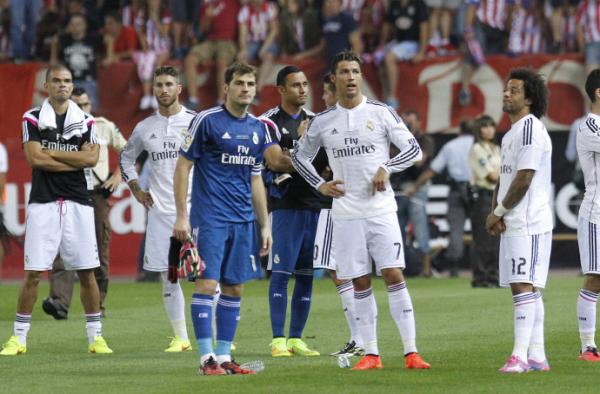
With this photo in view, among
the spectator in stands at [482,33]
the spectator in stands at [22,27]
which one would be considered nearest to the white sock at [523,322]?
the spectator in stands at [482,33]

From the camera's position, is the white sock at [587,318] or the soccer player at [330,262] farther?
the soccer player at [330,262]

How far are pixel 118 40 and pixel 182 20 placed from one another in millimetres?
1218

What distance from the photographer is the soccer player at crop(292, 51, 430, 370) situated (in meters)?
11.1

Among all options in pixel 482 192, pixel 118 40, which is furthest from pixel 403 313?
pixel 118 40

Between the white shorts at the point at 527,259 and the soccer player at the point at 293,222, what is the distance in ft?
7.94

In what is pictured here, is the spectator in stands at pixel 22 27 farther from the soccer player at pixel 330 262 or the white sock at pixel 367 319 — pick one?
the white sock at pixel 367 319

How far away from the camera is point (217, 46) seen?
24.8 m

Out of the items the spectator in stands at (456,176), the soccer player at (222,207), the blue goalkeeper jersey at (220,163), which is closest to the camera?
the soccer player at (222,207)

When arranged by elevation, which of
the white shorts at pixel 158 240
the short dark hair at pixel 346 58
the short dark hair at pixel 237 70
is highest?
the short dark hair at pixel 346 58

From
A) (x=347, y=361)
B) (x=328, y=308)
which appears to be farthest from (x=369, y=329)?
(x=328, y=308)

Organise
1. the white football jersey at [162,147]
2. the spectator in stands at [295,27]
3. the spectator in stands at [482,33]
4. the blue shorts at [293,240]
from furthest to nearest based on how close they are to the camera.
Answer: the spectator in stands at [295,27] → the spectator in stands at [482,33] → the white football jersey at [162,147] → the blue shorts at [293,240]

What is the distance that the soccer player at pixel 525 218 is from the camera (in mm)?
10789

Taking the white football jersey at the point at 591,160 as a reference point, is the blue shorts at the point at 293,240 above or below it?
below

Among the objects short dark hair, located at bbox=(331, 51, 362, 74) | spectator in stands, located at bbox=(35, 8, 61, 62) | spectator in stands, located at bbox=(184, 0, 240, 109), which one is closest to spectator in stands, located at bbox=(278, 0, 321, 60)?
spectator in stands, located at bbox=(184, 0, 240, 109)
